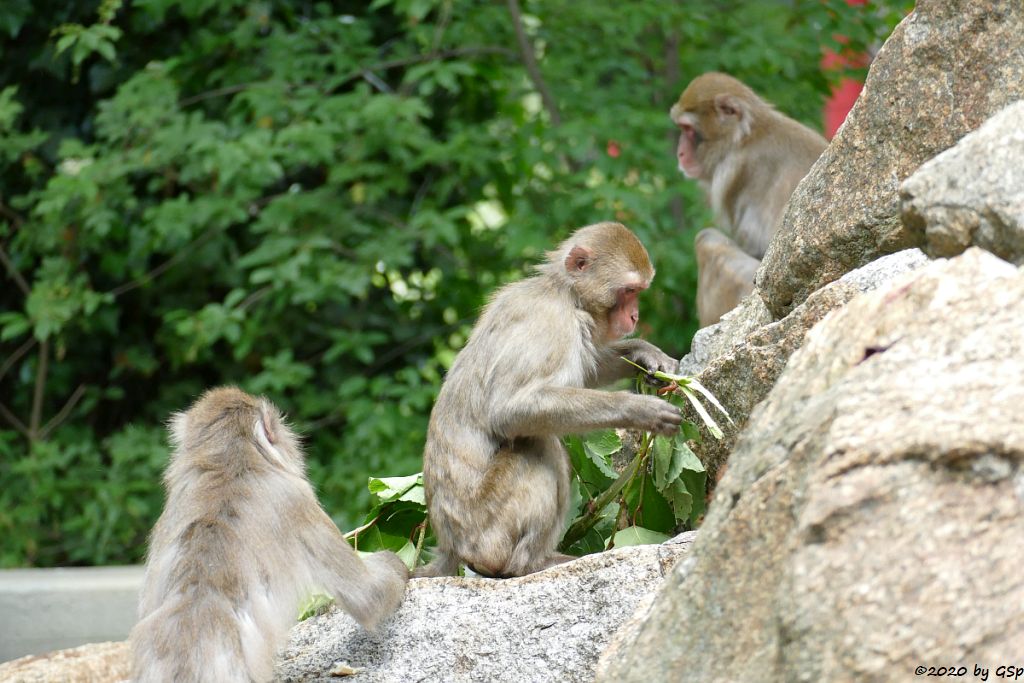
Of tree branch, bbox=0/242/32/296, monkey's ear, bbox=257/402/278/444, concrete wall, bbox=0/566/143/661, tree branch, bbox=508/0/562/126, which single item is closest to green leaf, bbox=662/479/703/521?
monkey's ear, bbox=257/402/278/444

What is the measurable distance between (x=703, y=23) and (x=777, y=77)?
2.97 feet

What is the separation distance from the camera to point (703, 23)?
26.5ft

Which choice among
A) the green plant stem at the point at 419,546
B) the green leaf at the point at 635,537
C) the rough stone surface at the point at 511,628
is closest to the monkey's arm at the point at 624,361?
the green leaf at the point at 635,537

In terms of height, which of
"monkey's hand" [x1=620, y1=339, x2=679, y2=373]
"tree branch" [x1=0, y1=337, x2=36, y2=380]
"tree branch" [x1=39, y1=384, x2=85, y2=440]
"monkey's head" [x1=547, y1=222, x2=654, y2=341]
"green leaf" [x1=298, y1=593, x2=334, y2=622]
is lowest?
"tree branch" [x1=39, y1=384, x2=85, y2=440]

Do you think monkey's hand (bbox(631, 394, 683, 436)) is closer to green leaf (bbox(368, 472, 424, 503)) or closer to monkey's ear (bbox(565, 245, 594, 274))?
monkey's ear (bbox(565, 245, 594, 274))

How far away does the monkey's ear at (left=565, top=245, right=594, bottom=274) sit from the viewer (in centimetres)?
434

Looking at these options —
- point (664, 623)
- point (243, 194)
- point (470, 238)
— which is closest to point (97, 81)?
point (243, 194)

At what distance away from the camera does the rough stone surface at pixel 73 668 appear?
4481mm

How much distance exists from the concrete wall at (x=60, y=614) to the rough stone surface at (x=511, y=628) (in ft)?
9.53

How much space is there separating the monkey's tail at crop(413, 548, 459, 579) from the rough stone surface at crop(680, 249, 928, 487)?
0.93 metres

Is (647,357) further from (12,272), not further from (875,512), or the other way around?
(12,272)

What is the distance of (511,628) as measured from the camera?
3754mm

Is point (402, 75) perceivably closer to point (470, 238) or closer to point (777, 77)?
point (470, 238)

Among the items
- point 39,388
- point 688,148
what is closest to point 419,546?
point 688,148
